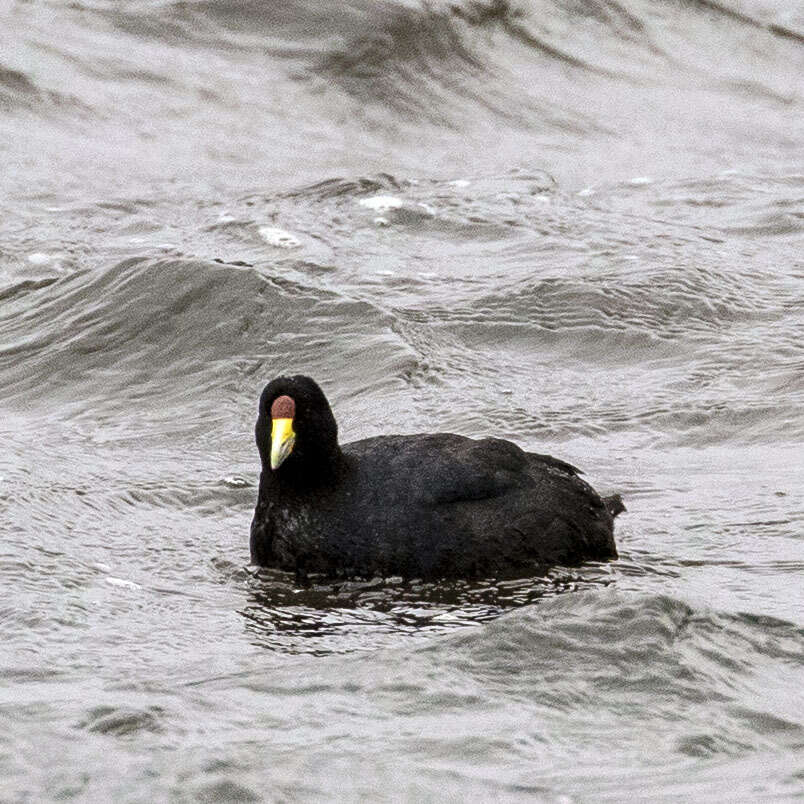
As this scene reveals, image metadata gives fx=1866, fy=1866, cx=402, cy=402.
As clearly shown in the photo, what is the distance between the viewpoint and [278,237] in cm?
1169

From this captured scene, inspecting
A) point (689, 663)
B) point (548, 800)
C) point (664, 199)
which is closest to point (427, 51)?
point (664, 199)

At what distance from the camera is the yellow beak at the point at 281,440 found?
23.9 feet

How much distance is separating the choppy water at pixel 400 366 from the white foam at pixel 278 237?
0.04m

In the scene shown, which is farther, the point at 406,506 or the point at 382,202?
the point at 382,202

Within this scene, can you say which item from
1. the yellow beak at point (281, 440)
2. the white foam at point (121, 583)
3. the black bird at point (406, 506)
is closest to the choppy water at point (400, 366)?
the white foam at point (121, 583)

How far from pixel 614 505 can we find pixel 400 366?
7.60 feet

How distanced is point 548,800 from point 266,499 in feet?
9.17

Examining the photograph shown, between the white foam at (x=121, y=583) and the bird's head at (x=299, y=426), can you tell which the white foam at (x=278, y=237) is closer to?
the bird's head at (x=299, y=426)

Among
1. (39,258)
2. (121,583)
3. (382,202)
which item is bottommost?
(121,583)

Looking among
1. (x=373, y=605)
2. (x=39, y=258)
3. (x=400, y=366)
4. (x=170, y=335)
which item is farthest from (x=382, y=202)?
(x=373, y=605)

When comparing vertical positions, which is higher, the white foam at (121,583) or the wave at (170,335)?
the wave at (170,335)

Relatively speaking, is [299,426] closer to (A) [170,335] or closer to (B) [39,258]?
(A) [170,335]

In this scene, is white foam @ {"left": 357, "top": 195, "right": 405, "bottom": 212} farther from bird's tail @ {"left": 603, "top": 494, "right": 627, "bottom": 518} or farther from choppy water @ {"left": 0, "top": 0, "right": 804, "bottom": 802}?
bird's tail @ {"left": 603, "top": 494, "right": 627, "bottom": 518}

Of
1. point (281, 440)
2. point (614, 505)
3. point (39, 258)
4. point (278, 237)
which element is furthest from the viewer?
point (278, 237)
